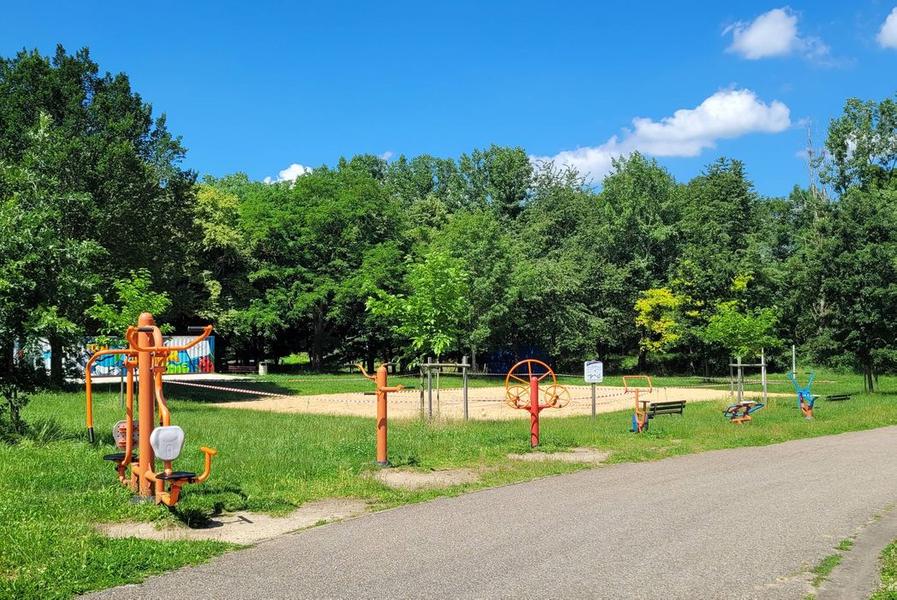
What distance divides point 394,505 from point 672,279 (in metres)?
46.0

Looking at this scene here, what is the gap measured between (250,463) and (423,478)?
8.01 ft

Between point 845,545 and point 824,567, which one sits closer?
point 824,567

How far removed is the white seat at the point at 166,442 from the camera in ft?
24.5

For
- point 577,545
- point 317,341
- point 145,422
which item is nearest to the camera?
point 577,545

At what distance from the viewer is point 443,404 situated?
A: 27109 mm

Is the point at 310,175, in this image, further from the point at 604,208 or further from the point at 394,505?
the point at 394,505

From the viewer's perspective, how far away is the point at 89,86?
31.1 metres

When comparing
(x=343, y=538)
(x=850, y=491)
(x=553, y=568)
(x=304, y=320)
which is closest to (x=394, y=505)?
(x=343, y=538)

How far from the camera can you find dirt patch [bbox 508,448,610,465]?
41.1ft

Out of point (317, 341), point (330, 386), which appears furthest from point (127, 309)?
point (317, 341)

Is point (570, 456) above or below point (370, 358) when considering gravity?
below

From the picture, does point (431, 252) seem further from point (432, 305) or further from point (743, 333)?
point (743, 333)

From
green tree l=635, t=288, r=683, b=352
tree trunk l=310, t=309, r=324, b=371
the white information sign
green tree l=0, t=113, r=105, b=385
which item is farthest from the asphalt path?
green tree l=635, t=288, r=683, b=352

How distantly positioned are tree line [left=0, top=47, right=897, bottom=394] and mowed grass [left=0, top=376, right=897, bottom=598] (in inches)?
113
